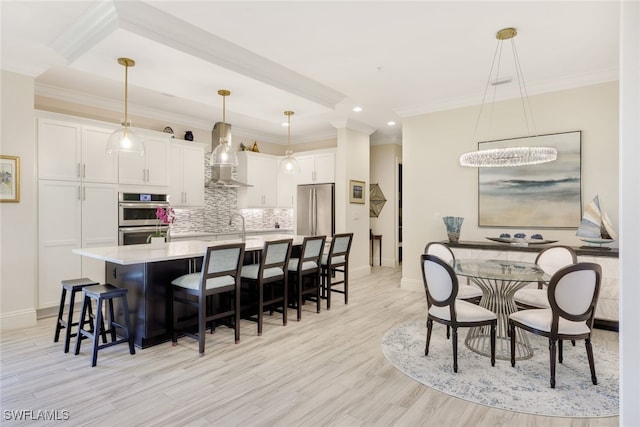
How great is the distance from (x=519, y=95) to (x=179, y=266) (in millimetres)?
4649

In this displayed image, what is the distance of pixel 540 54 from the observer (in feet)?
11.8

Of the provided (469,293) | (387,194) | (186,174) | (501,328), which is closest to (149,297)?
(186,174)

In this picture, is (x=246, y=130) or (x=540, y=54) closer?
(x=540, y=54)

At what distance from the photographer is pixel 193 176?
19.1ft

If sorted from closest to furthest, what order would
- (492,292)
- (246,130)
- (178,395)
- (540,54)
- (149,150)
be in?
1. (178,395)
2. (492,292)
3. (540,54)
4. (149,150)
5. (246,130)

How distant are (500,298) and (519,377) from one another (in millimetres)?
738

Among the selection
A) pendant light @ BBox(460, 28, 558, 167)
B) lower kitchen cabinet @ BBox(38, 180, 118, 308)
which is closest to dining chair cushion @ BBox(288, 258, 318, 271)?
pendant light @ BBox(460, 28, 558, 167)

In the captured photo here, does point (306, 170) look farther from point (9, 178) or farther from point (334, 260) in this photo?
point (9, 178)

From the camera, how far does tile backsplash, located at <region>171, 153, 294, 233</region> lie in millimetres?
6039

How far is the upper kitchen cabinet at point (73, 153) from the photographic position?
4.14m

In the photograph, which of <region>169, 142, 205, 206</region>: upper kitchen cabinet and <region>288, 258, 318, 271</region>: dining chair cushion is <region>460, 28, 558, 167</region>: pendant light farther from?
<region>169, 142, 205, 206</region>: upper kitchen cabinet

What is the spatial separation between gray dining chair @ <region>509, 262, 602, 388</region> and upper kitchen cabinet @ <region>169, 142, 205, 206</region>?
5061 mm

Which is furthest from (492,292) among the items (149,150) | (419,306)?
(149,150)

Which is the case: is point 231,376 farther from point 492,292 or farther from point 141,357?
point 492,292
